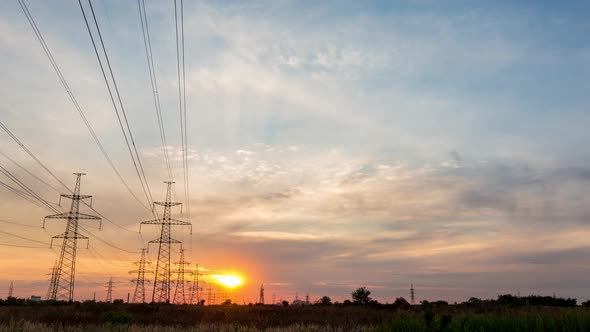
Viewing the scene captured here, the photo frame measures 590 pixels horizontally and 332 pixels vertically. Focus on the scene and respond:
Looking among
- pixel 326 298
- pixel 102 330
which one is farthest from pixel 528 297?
pixel 102 330

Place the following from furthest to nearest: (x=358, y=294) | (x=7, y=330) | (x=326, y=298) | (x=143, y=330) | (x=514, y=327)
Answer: (x=326, y=298) < (x=358, y=294) < (x=143, y=330) < (x=7, y=330) < (x=514, y=327)

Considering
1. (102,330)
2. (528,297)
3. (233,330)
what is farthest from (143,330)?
(528,297)

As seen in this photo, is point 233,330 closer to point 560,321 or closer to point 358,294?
point 560,321

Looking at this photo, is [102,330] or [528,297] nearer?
[102,330]

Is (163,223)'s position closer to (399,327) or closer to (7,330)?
(7,330)

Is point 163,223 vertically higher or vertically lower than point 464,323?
higher

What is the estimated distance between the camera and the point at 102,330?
25.9 metres

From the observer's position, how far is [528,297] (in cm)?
7281

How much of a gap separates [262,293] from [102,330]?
90.1m

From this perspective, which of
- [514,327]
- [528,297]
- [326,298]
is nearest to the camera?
[514,327]

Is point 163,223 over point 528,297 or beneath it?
over

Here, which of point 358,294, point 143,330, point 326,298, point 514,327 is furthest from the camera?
point 326,298

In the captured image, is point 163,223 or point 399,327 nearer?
point 399,327

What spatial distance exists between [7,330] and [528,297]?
70474 mm
